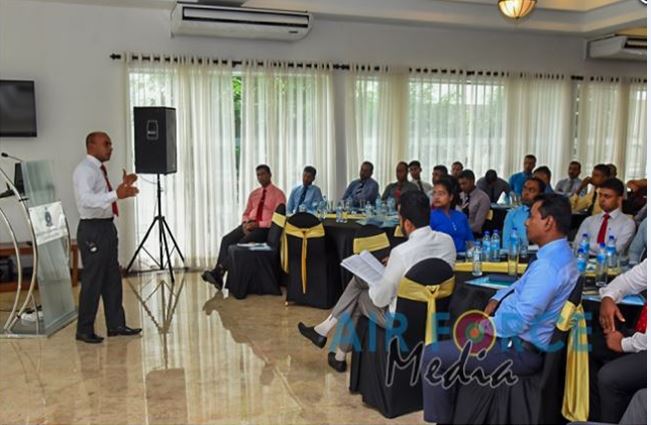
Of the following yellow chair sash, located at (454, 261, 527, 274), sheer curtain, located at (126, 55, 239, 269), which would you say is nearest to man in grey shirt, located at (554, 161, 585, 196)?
sheer curtain, located at (126, 55, 239, 269)

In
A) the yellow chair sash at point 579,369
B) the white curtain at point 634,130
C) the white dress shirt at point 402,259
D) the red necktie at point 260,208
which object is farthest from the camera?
the white curtain at point 634,130

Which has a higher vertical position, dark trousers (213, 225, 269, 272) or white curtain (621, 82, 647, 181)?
white curtain (621, 82, 647, 181)

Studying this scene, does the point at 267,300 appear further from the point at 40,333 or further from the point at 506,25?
the point at 506,25

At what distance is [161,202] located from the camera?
7.80 meters

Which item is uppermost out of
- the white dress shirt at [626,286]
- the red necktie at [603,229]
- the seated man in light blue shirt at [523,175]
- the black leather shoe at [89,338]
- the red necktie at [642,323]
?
the seated man in light blue shirt at [523,175]

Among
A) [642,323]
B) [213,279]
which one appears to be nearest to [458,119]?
A: [213,279]

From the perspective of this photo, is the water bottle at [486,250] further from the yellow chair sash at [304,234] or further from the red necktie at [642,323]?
the yellow chair sash at [304,234]

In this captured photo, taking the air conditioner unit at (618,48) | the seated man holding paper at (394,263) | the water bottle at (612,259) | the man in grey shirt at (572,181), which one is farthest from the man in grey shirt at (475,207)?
the air conditioner unit at (618,48)

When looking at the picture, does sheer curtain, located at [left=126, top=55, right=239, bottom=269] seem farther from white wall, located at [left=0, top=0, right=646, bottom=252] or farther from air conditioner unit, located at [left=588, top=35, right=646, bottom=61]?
air conditioner unit, located at [left=588, top=35, right=646, bottom=61]

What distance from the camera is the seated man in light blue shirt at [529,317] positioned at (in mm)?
2934

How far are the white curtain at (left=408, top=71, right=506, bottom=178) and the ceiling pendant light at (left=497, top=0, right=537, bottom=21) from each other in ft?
7.49

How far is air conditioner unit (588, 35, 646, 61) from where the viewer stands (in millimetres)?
9531

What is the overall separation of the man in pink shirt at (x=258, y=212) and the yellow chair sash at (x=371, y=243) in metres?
2.90

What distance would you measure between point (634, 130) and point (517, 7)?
4.91 meters
